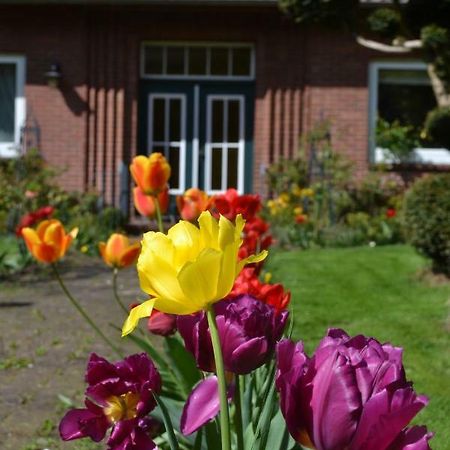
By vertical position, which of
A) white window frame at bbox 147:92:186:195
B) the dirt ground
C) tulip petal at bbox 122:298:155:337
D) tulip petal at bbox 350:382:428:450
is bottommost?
the dirt ground

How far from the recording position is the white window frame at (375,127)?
14.3 m

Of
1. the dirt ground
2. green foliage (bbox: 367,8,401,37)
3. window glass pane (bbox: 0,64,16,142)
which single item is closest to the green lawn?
the dirt ground

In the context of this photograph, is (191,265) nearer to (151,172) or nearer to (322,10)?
(151,172)

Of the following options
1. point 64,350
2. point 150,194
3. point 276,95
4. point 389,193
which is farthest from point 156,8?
point 150,194

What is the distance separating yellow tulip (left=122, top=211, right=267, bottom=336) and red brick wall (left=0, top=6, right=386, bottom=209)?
1305 cm

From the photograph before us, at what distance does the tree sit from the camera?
1042 centimetres

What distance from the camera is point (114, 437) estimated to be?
1.61 m

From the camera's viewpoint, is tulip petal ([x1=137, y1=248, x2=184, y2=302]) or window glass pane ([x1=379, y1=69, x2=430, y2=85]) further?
window glass pane ([x1=379, y1=69, x2=430, y2=85])

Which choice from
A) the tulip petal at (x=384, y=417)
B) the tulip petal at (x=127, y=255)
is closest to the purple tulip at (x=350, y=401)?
the tulip petal at (x=384, y=417)

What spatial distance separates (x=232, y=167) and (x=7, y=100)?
11.9ft

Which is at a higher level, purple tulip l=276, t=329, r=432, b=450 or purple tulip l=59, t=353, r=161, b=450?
purple tulip l=276, t=329, r=432, b=450

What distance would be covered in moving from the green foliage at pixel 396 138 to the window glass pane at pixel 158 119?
10.6ft

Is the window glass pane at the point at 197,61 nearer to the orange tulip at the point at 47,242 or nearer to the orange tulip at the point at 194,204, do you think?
the orange tulip at the point at 194,204

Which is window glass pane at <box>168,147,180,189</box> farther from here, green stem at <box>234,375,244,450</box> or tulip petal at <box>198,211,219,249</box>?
tulip petal at <box>198,211,219,249</box>
